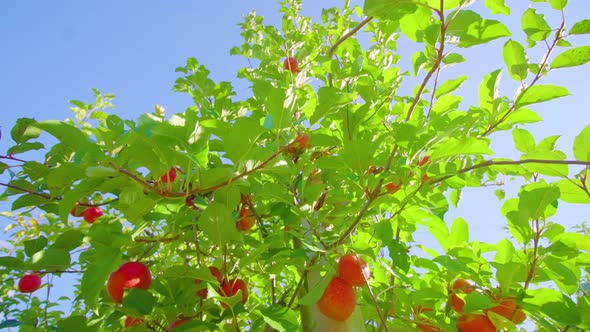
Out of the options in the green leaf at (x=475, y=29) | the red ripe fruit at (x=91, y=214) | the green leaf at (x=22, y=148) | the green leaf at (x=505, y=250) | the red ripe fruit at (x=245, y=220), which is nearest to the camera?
the green leaf at (x=475, y=29)

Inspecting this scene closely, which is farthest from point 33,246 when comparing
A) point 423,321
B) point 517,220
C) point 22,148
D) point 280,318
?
point 517,220

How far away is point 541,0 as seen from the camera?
0.96 m

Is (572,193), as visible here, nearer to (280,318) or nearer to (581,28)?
(581,28)

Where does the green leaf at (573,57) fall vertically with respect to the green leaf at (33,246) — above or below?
above

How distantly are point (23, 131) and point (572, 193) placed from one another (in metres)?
1.54

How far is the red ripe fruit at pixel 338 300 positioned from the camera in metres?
1.15

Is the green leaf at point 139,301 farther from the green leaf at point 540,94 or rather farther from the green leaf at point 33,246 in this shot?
Result: the green leaf at point 540,94

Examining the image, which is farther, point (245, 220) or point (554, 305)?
point (245, 220)

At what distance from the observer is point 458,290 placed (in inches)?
44.8

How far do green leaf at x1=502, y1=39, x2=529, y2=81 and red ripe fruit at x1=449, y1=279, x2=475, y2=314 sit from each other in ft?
1.88

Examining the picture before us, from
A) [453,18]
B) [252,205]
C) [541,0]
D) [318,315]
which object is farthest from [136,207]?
[541,0]

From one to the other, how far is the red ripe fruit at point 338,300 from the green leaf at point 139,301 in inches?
18.8

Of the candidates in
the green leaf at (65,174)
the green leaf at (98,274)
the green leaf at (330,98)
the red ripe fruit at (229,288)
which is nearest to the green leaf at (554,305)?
the green leaf at (330,98)

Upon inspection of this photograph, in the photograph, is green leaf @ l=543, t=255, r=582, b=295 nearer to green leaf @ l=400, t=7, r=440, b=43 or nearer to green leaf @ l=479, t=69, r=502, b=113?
green leaf @ l=479, t=69, r=502, b=113
